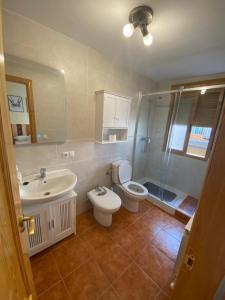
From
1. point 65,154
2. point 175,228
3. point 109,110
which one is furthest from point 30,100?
point 175,228

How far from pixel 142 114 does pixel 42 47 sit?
1.94 metres

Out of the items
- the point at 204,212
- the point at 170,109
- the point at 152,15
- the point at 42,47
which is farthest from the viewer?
the point at 170,109

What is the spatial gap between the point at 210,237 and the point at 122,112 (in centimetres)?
180

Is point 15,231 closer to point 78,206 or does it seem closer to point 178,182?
point 78,206

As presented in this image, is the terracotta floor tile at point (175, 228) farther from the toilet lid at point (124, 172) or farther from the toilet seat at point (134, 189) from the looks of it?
the toilet lid at point (124, 172)

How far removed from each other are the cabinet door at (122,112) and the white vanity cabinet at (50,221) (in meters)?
1.23

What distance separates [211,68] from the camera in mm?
1990

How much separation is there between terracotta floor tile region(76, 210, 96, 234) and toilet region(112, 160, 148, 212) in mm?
620

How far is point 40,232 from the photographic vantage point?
139 centimetres

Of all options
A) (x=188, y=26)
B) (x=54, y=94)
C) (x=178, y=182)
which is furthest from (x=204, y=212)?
(x=178, y=182)

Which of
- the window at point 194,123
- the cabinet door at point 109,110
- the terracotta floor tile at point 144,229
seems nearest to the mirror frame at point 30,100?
the cabinet door at point 109,110

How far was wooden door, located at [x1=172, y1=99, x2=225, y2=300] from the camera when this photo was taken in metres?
0.43

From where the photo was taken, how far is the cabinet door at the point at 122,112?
6.35 feet

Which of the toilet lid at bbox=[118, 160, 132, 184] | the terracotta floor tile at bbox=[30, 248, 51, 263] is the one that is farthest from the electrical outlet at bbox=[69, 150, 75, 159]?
the terracotta floor tile at bbox=[30, 248, 51, 263]
